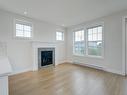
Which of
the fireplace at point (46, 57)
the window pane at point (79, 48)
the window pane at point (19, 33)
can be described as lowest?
the fireplace at point (46, 57)

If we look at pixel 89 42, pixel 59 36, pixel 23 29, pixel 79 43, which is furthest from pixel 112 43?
pixel 23 29

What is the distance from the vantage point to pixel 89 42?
5.21 metres

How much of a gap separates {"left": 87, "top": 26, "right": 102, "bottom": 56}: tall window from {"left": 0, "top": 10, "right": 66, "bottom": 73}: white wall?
2.31 m

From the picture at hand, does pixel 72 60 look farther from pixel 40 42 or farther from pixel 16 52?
pixel 16 52

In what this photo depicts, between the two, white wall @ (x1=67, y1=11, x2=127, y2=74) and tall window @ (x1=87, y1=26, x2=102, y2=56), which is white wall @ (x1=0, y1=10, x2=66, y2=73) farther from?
white wall @ (x1=67, y1=11, x2=127, y2=74)

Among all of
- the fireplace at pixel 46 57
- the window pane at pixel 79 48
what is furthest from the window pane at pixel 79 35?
the fireplace at pixel 46 57

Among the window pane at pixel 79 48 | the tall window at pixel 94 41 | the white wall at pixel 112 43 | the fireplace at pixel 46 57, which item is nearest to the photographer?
the white wall at pixel 112 43

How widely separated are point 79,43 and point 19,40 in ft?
11.1

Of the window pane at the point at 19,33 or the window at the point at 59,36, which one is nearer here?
the window pane at the point at 19,33

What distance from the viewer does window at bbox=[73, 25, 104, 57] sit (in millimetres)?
4715

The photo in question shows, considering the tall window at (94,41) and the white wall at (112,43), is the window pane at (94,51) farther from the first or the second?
the white wall at (112,43)

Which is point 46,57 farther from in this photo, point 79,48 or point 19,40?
point 79,48

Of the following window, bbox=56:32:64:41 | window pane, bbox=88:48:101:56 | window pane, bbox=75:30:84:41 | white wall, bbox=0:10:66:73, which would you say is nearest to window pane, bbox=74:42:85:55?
window pane, bbox=75:30:84:41

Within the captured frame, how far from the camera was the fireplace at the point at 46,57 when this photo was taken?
484cm
